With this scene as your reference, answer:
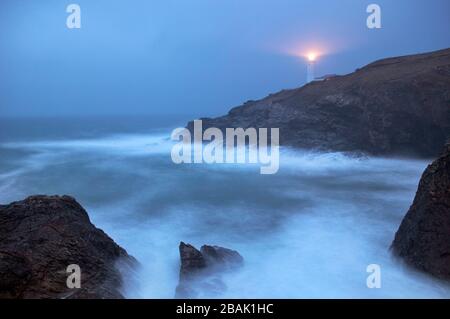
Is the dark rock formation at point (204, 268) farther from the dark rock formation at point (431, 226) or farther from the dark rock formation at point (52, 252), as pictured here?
the dark rock formation at point (431, 226)

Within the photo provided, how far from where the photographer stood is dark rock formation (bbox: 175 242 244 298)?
247 inches

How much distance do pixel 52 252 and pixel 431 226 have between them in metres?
6.56

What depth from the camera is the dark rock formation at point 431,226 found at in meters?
6.61

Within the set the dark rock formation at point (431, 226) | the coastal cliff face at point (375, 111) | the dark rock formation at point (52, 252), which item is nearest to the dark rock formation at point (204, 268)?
the dark rock formation at point (52, 252)

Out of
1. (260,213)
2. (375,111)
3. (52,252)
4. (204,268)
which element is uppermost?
(375,111)

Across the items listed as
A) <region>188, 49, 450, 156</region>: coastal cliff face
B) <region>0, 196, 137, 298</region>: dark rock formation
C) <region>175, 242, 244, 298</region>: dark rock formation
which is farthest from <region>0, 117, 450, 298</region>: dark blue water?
<region>188, 49, 450, 156</region>: coastal cliff face

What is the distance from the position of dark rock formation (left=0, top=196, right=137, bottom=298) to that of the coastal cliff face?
18923 millimetres

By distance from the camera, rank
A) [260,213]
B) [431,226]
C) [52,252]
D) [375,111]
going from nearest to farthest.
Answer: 1. [52,252]
2. [431,226]
3. [260,213]
4. [375,111]

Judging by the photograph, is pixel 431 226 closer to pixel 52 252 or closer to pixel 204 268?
pixel 204 268

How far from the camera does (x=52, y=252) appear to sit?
596cm

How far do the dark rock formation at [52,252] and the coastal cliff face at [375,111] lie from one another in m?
18.9

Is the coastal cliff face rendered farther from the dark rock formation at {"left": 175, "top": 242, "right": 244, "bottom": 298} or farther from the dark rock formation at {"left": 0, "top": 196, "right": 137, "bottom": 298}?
the dark rock formation at {"left": 0, "top": 196, "right": 137, "bottom": 298}

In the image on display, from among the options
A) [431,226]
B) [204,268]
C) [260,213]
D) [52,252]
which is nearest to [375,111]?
[260,213]
